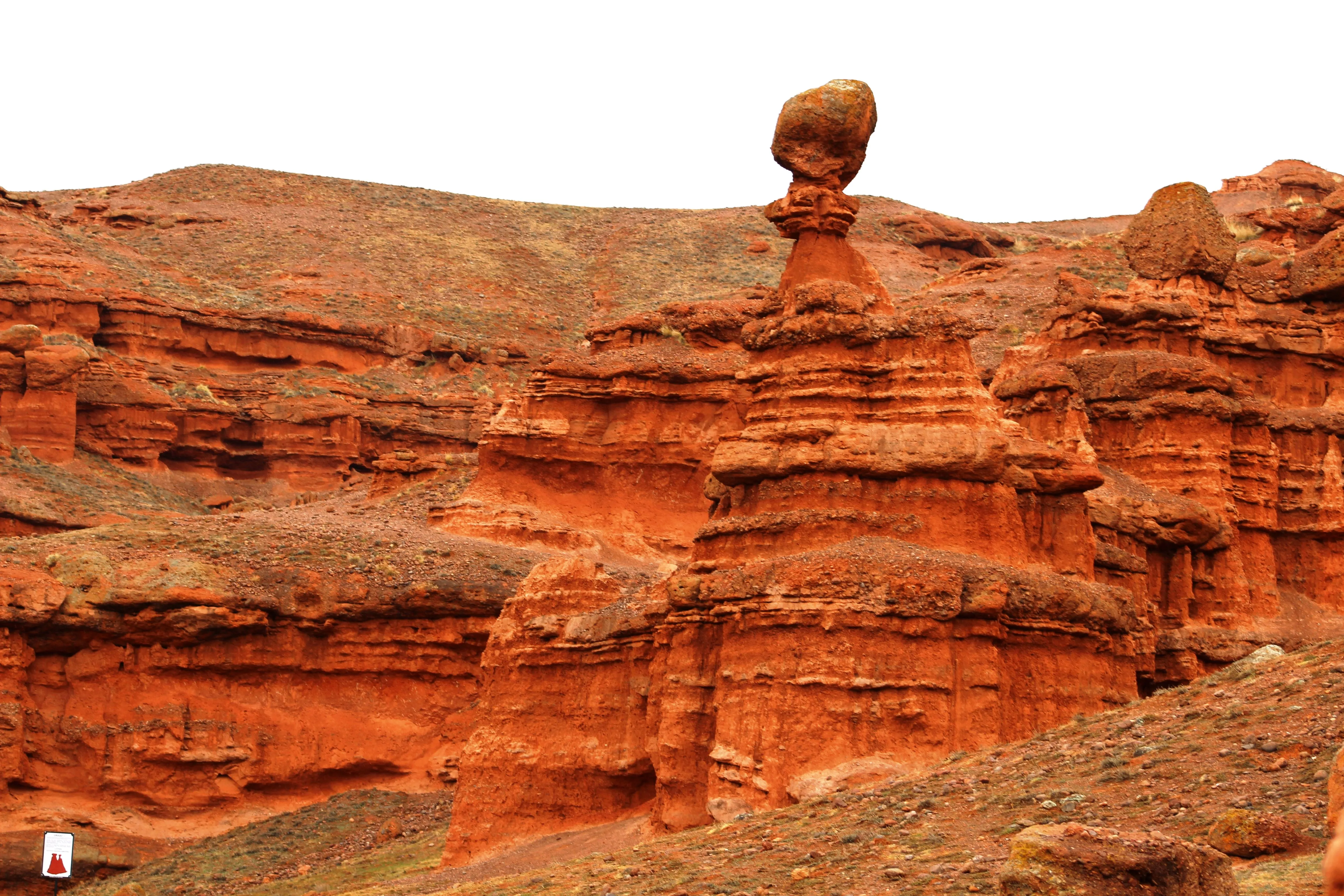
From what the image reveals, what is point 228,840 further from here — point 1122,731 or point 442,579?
point 1122,731

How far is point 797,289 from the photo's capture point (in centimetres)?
2473

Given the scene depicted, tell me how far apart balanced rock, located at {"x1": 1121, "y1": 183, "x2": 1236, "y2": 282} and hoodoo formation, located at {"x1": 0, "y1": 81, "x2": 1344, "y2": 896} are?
8 centimetres

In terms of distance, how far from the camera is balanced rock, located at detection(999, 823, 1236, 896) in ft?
36.3

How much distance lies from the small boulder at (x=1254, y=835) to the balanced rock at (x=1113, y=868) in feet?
6.60

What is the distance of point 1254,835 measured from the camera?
1338 centimetres

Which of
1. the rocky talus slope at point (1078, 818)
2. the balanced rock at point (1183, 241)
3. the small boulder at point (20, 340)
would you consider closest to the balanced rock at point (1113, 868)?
the rocky talus slope at point (1078, 818)

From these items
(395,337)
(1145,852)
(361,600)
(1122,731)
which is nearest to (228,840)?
(361,600)

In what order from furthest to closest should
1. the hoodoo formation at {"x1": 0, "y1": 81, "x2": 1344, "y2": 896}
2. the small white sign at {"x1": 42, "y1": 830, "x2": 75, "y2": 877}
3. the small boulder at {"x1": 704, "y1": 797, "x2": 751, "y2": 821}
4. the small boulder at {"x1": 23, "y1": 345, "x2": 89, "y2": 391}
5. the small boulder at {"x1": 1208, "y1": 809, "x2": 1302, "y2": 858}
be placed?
1. the small boulder at {"x1": 23, "y1": 345, "x2": 89, "y2": 391}
2. the hoodoo formation at {"x1": 0, "y1": 81, "x2": 1344, "y2": 896}
3. the small boulder at {"x1": 704, "y1": 797, "x2": 751, "y2": 821}
4. the small white sign at {"x1": 42, "y1": 830, "x2": 75, "y2": 877}
5. the small boulder at {"x1": 1208, "y1": 809, "x2": 1302, "y2": 858}

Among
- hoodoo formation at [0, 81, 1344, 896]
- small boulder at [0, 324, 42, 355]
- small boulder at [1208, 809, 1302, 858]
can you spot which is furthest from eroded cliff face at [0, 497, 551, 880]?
small boulder at [1208, 809, 1302, 858]

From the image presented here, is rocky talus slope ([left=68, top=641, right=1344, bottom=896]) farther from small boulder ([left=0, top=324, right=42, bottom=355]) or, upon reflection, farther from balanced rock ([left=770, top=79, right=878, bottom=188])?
small boulder ([left=0, top=324, right=42, bottom=355])

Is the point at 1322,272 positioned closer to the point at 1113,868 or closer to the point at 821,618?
the point at 821,618

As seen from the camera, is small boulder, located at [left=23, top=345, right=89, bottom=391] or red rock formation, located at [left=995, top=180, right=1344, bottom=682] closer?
red rock formation, located at [left=995, top=180, right=1344, bottom=682]

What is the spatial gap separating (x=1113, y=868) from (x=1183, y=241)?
29697 millimetres

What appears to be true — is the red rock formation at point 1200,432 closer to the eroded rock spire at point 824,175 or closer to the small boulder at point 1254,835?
the eroded rock spire at point 824,175
